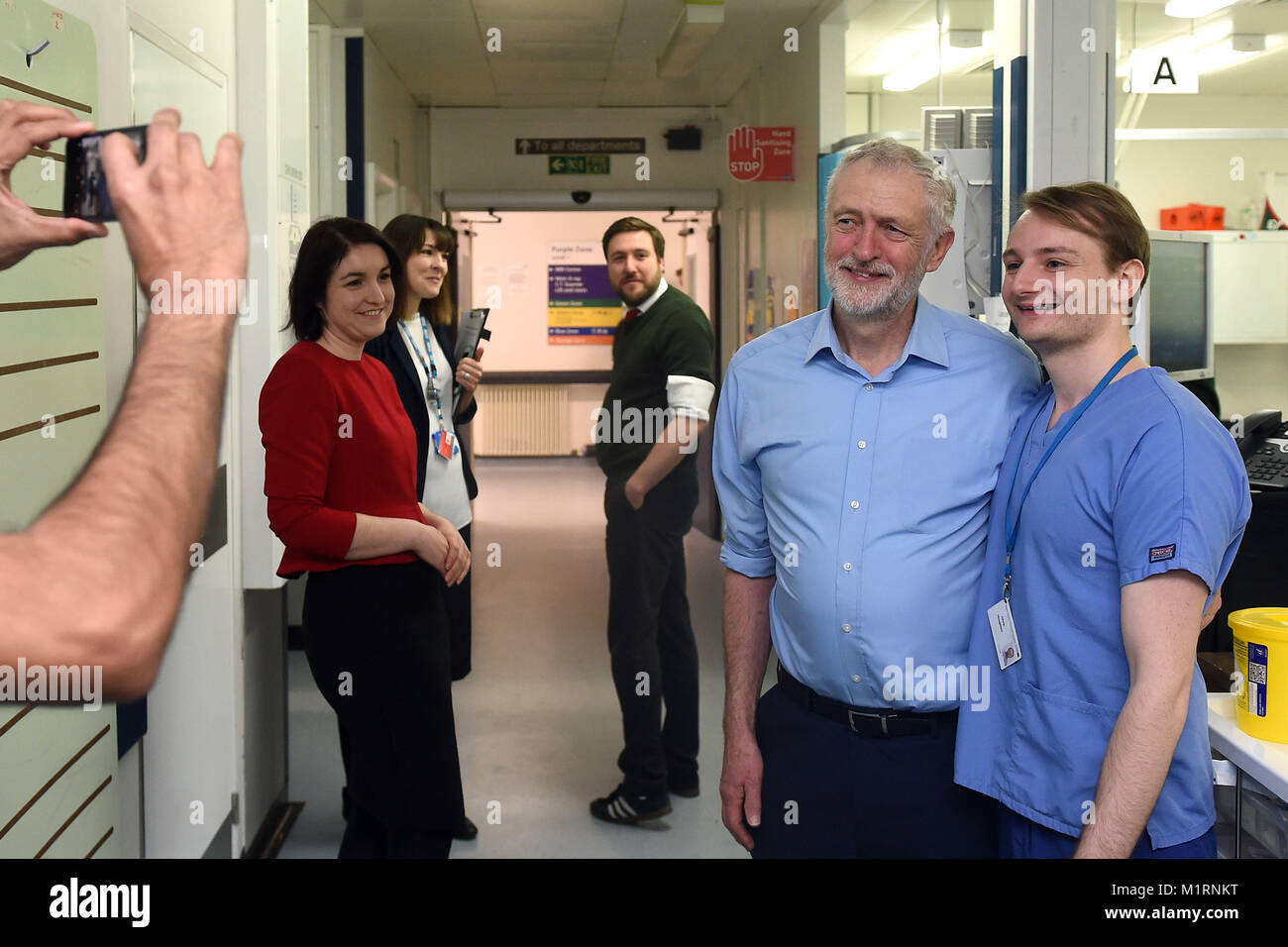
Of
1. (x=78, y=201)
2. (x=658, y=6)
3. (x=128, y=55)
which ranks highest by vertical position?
(x=658, y=6)

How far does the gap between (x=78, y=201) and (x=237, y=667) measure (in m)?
1.40

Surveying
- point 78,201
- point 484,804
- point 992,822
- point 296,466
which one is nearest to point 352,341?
point 296,466

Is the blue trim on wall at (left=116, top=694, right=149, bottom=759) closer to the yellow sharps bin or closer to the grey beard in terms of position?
the grey beard

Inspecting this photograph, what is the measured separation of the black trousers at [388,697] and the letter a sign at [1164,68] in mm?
4833

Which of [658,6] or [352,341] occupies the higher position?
[658,6]

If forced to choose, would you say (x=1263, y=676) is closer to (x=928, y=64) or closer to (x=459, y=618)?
(x=459, y=618)

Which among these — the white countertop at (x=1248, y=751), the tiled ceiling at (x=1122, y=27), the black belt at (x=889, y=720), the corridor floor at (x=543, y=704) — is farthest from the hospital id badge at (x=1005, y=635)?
the tiled ceiling at (x=1122, y=27)

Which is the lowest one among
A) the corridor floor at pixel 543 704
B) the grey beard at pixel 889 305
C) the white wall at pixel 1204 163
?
the corridor floor at pixel 543 704

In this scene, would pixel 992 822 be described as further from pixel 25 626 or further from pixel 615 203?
pixel 615 203

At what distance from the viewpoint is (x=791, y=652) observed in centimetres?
149

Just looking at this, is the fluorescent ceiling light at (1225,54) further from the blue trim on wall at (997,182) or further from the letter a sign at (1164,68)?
the blue trim on wall at (997,182)

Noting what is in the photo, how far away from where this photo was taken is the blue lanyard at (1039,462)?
1247 millimetres

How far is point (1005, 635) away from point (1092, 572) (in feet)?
0.48
